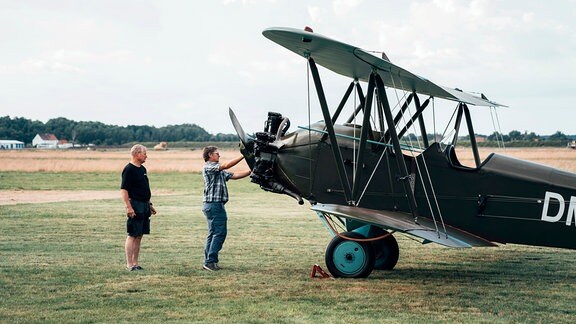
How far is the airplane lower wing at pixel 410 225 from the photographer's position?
807 centimetres

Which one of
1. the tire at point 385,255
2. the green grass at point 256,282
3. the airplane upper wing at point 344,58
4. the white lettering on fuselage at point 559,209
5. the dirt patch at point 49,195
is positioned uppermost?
the airplane upper wing at point 344,58

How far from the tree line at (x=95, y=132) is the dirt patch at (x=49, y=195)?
355 feet

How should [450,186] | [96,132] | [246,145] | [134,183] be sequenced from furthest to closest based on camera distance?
[96,132] < [246,145] < [134,183] < [450,186]

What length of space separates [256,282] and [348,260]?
3.82ft

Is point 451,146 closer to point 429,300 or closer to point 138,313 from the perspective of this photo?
point 429,300

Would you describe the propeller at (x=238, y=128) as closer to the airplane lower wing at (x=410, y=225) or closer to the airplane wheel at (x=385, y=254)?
the airplane lower wing at (x=410, y=225)

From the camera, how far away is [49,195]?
25.4 metres

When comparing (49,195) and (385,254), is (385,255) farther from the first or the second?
(49,195)

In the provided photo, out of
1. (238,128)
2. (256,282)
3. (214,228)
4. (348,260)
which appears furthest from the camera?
(238,128)

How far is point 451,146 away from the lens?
950cm

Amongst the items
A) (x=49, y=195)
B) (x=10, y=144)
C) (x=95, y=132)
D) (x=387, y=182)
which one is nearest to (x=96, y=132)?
(x=95, y=132)

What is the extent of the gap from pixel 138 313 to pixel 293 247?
5.32 meters

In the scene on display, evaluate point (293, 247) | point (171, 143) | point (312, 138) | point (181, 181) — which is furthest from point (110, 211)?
point (171, 143)

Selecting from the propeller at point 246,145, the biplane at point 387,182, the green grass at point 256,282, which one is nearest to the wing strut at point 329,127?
the biplane at point 387,182
